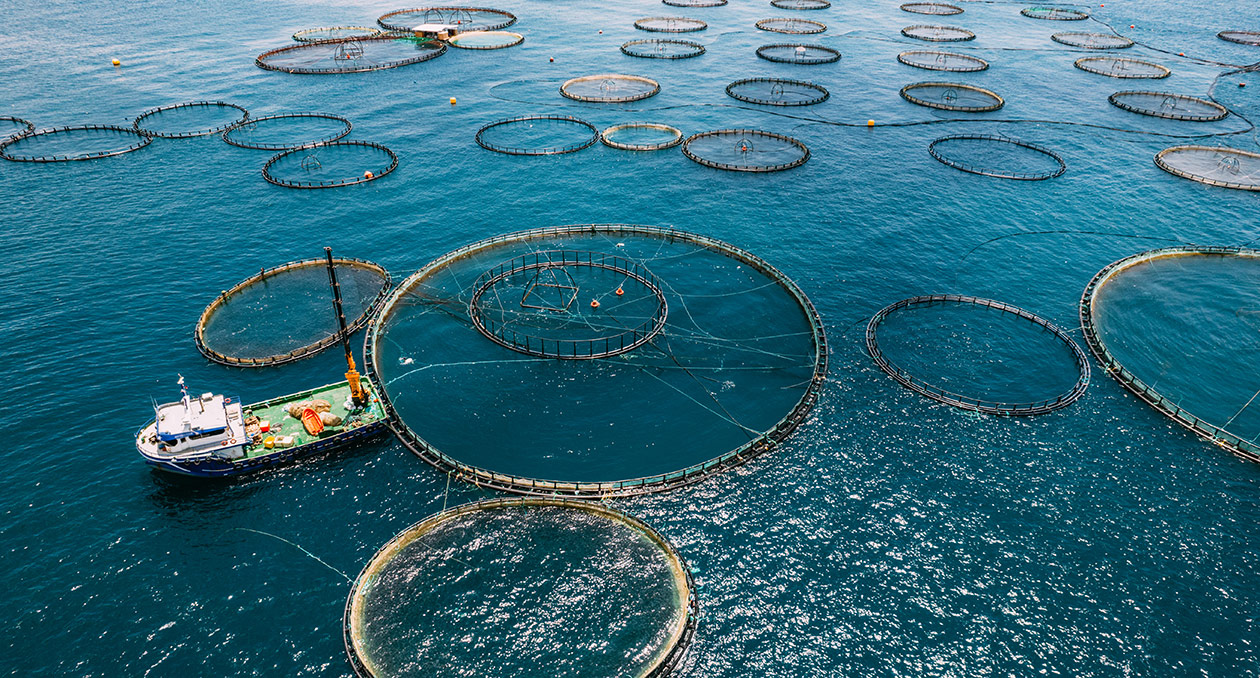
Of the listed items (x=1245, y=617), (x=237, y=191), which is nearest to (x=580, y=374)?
(x=1245, y=617)

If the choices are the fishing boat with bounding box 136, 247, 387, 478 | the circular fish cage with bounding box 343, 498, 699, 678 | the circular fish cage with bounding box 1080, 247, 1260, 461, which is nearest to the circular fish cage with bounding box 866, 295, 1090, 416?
the circular fish cage with bounding box 1080, 247, 1260, 461

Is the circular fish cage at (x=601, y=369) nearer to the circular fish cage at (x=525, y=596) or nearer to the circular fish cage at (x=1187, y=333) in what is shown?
the circular fish cage at (x=525, y=596)

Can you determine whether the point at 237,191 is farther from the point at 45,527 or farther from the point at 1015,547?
the point at 1015,547

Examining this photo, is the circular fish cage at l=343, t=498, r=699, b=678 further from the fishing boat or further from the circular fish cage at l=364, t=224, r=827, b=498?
the fishing boat

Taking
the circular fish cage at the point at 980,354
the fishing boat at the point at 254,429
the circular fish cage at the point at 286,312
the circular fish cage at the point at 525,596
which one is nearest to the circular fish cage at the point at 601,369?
the circular fish cage at the point at 525,596

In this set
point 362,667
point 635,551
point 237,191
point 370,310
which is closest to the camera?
point 362,667
